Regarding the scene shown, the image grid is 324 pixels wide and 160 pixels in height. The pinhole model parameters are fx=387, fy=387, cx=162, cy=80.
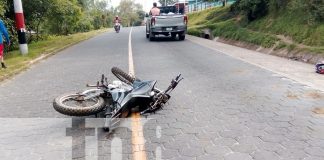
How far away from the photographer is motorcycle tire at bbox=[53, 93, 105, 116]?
564 centimetres

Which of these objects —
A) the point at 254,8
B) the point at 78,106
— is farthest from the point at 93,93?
the point at 254,8

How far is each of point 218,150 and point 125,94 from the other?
6.34 ft

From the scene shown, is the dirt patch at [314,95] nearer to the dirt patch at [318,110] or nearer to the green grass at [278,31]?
A: the dirt patch at [318,110]

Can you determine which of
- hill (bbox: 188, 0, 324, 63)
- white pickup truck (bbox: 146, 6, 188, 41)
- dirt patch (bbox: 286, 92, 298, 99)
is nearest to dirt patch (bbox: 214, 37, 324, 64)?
hill (bbox: 188, 0, 324, 63)

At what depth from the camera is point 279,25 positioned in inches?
726

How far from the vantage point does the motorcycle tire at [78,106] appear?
5645 mm

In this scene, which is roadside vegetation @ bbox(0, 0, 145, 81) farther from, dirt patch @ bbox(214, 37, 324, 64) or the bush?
the bush

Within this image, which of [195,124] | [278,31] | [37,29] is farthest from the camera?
[37,29]

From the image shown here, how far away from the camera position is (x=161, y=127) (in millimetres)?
5699

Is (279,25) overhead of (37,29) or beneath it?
overhead

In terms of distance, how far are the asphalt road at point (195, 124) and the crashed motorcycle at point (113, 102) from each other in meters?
0.23

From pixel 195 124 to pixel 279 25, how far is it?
14.0m

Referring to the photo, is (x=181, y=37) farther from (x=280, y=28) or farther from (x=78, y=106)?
(x=78, y=106)

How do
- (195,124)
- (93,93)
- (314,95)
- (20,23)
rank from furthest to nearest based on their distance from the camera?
1. (20,23)
2. (314,95)
3. (93,93)
4. (195,124)
